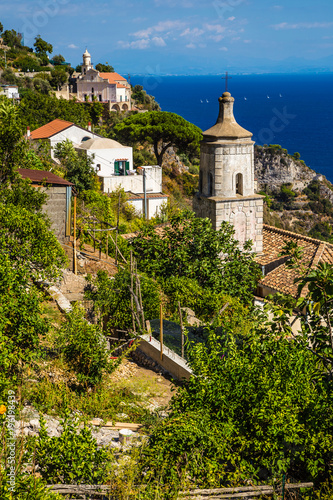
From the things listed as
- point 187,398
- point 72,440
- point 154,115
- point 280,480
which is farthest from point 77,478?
point 154,115

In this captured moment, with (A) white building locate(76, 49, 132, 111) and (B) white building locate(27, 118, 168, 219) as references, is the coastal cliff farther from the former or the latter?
(B) white building locate(27, 118, 168, 219)

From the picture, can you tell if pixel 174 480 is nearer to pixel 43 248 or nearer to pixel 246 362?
pixel 246 362

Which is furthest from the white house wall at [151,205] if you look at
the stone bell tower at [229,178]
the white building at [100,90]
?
the white building at [100,90]

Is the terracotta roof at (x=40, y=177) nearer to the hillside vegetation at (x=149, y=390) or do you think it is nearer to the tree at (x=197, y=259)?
the tree at (x=197, y=259)

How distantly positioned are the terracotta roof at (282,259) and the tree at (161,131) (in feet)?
100

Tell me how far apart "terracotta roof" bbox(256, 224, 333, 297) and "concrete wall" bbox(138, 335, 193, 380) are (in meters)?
6.92

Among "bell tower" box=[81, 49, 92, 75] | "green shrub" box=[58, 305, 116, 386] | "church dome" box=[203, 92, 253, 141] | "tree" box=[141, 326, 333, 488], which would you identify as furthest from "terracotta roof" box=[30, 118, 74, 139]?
"tree" box=[141, 326, 333, 488]

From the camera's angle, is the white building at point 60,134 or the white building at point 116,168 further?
the white building at point 60,134

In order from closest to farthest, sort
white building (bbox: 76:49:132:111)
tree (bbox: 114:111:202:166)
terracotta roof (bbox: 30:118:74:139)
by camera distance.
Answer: terracotta roof (bbox: 30:118:74:139) → tree (bbox: 114:111:202:166) → white building (bbox: 76:49:132:111)

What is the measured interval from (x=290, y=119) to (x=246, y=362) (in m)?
186

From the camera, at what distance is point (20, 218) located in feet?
36.5

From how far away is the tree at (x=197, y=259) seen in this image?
57.6 feet

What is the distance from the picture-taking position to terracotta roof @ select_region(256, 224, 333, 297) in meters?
19.6

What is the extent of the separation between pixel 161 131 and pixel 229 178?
32.5 metres
